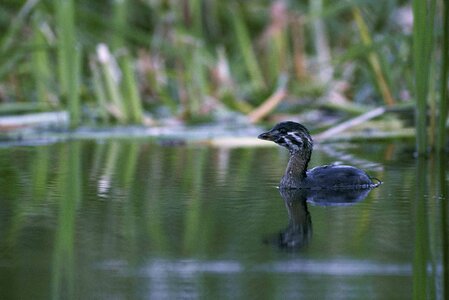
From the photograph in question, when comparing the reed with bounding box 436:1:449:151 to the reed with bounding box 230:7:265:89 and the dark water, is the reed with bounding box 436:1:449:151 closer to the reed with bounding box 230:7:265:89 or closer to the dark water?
the dark water

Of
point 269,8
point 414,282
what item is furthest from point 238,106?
point 414,282

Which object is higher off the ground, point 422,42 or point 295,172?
point 422,42

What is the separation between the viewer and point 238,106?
28.8 ft

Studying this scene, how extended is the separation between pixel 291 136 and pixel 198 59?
4.02 meters

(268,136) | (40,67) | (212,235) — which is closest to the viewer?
(212,235)

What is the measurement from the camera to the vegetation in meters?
7.91

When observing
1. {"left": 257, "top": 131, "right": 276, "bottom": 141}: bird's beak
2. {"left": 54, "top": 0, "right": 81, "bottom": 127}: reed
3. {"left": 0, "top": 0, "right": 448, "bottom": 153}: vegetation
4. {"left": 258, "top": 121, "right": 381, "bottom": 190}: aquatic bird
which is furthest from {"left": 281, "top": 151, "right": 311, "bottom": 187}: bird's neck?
{"left": 54, "top": 0, "right": 81, "bottom": 127}: reed

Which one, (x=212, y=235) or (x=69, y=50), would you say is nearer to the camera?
(x=212, y=235)

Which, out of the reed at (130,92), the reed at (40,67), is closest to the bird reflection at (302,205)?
the reed at (130,92)

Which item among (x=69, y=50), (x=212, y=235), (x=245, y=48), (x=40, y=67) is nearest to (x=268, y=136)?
(x=212, y=235)

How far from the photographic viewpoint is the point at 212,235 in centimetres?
337

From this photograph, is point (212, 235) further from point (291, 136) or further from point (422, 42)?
point (422, 42)

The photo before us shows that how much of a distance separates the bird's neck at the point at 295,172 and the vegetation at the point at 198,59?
215 cm

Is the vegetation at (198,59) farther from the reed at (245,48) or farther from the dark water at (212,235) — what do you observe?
the dark water at (212,235)
